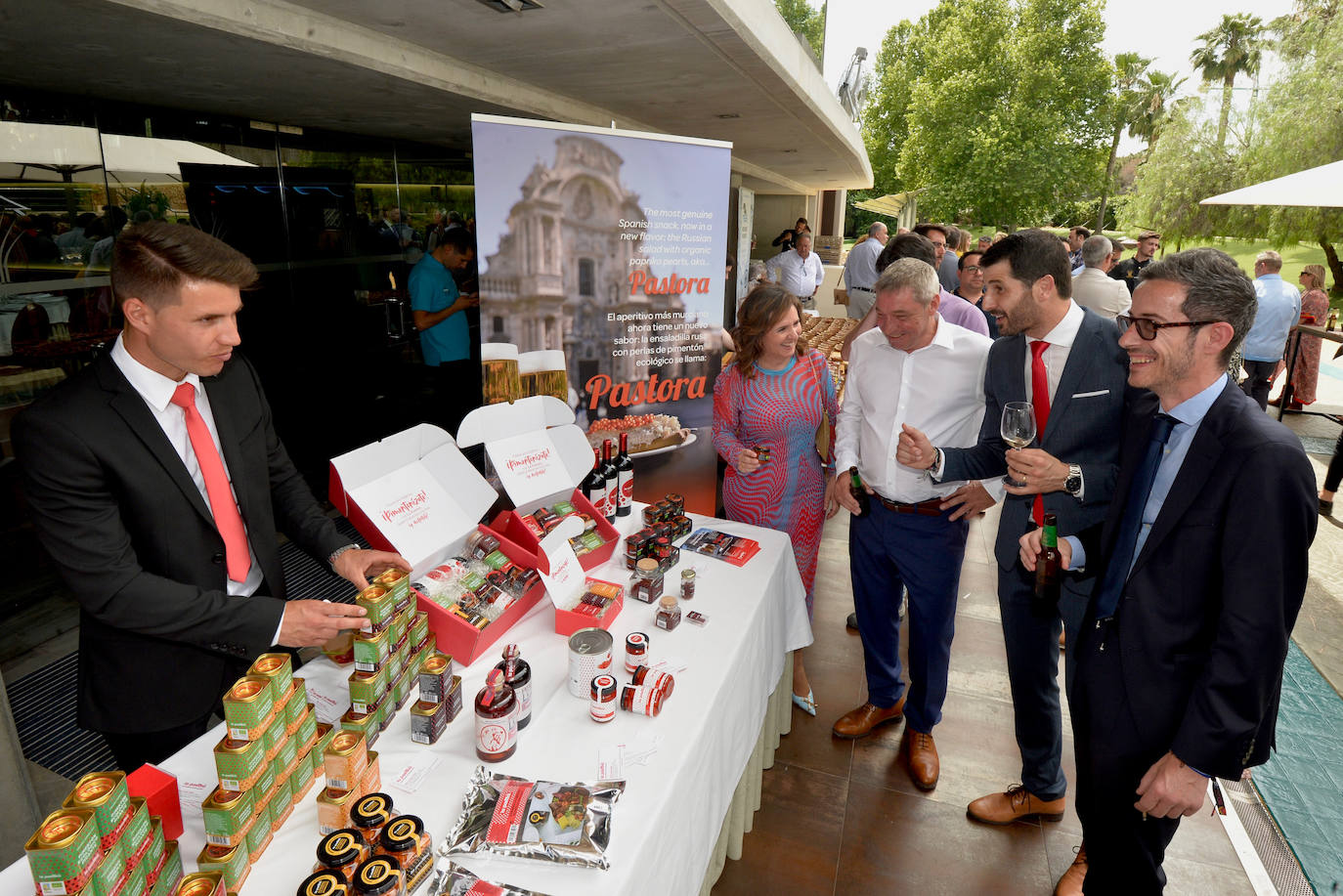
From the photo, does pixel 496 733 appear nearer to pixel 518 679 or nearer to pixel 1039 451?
pixel 518 679

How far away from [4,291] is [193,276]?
515cm

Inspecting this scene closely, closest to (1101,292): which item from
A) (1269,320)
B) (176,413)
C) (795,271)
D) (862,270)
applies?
(1269,320)

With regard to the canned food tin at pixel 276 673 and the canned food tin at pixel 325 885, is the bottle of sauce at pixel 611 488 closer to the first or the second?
the canned food tin at pixel 276 673

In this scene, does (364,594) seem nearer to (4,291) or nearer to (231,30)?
(231,30)

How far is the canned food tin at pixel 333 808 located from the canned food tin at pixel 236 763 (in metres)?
0.13

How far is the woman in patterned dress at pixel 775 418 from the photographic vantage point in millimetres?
2754

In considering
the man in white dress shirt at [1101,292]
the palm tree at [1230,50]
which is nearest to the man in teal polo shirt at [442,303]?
the man in white dress shirt at [1101,292]

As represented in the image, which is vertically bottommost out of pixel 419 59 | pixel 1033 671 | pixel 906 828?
pixel 906 828

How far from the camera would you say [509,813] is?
1.25 m

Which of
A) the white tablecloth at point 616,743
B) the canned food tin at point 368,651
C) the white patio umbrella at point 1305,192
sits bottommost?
the white tablecloth at point 616,743

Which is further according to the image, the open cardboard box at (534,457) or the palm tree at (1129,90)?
the palm tree at (1129,90)

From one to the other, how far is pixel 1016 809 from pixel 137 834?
2735 millimetres

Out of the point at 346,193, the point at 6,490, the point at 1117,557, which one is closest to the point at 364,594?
the point at 1117,557

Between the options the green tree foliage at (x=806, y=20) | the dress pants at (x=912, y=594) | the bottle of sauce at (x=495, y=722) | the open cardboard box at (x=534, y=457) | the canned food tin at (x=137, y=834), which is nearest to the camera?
the canned food tin at (x=137, y=834)
